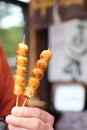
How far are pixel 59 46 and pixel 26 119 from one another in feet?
9.86

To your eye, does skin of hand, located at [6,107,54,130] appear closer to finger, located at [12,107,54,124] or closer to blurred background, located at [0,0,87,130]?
finger, located at [12,107,54,124]

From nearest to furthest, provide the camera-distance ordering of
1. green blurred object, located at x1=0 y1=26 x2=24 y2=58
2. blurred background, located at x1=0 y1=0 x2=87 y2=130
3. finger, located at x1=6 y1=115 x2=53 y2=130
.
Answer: finger, located at x1=6 y1=115 x2=53 y2=130 → blurred background, located at x1=0 y1=0 x2=87 y2=130 → green blurred object, located at x1=0 y1=26 x2=24 y2=58

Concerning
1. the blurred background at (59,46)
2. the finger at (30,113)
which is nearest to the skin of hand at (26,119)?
the finger at (30,113)

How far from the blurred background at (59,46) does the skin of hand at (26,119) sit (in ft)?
8.37

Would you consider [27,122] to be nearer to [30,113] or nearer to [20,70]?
[30,113]

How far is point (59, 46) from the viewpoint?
412 cm

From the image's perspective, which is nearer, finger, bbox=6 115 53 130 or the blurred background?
finger, bbox=6 115 53 130

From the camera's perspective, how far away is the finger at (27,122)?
1.12m

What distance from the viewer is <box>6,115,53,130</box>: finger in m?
1.12

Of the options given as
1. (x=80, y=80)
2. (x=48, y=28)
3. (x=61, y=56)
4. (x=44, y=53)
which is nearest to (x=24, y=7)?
Result: (x=48, y=28)

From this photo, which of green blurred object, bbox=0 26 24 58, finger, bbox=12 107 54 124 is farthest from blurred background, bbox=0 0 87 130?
finger, bbox=12 107 54 124

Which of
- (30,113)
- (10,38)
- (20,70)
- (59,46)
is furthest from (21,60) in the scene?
(10,38)

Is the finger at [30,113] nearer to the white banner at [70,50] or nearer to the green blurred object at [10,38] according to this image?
the white banner at [70,50]

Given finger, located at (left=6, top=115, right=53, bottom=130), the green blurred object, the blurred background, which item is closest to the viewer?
finger, located at (left=6, top=115, right=53, bottom=130)
